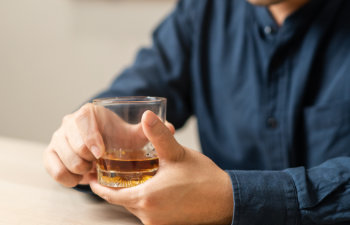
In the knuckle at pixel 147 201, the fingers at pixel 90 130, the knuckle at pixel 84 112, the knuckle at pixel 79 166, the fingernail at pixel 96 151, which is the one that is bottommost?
the knuckle at pixel 147 201

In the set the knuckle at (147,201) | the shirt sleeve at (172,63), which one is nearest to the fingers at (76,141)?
the knuckle at (147,201)

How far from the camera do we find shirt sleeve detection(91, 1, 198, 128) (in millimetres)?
1152

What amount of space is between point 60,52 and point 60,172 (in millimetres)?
1694

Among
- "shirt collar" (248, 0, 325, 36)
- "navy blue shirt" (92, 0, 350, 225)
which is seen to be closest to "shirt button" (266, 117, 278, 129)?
"navy blue shirt" (92, 0, 350, 225)

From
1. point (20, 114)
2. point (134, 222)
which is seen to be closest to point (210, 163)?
point (134, 222)

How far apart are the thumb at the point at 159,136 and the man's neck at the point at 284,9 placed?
64 centimetres

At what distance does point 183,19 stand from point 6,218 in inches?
33.4

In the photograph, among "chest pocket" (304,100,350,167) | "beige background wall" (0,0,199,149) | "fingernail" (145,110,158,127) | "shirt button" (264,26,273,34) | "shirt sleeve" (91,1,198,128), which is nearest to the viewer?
"fingernail" (145,110,158,127)

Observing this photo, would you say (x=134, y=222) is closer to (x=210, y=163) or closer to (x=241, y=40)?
(x=210, y=163)

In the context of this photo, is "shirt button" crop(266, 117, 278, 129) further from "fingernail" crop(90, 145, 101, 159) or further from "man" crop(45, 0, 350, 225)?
"fingernail" crop(90, 145, 101, 159)

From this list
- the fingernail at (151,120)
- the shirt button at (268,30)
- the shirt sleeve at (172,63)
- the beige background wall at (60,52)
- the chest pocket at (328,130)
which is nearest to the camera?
the fingernail at (151,120)

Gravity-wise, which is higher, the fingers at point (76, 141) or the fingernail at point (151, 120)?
the fingernail at point (151, 120)

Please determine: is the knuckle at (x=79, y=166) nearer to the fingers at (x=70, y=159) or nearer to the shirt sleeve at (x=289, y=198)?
the fingers at (x=70, y=159)

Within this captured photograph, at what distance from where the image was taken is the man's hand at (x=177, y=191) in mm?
535
